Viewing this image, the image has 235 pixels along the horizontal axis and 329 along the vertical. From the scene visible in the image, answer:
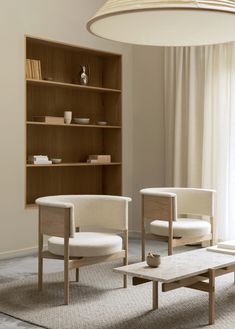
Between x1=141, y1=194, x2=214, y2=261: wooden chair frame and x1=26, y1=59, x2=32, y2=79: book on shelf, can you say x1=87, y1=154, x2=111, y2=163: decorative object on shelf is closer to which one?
x1=26, y1=59, x2=32, y2=79: book on shelf

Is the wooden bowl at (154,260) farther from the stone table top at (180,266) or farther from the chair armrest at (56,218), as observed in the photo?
the chair armrest at (56,218)

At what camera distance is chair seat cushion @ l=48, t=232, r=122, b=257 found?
4086mm

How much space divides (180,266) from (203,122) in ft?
10.4

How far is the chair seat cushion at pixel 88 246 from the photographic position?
4.09 m

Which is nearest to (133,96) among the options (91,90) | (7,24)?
(91,90)

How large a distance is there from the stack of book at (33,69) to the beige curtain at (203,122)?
1.67 metres

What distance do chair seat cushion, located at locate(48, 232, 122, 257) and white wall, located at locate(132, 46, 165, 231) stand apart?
9.18 feet

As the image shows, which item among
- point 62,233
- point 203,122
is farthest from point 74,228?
point 203,122

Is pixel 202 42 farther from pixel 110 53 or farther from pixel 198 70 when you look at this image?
pixel 110 53

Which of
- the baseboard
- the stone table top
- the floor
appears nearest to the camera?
the stone table top

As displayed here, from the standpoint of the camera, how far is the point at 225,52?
6273mm

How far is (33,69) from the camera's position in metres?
6.06

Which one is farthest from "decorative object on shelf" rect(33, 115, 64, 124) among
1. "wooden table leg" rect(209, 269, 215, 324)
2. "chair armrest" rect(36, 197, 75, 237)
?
"wooden table leg" rect(209, 269, 215, 324)

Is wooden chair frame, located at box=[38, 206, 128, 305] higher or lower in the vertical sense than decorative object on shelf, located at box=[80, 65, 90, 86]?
lower
